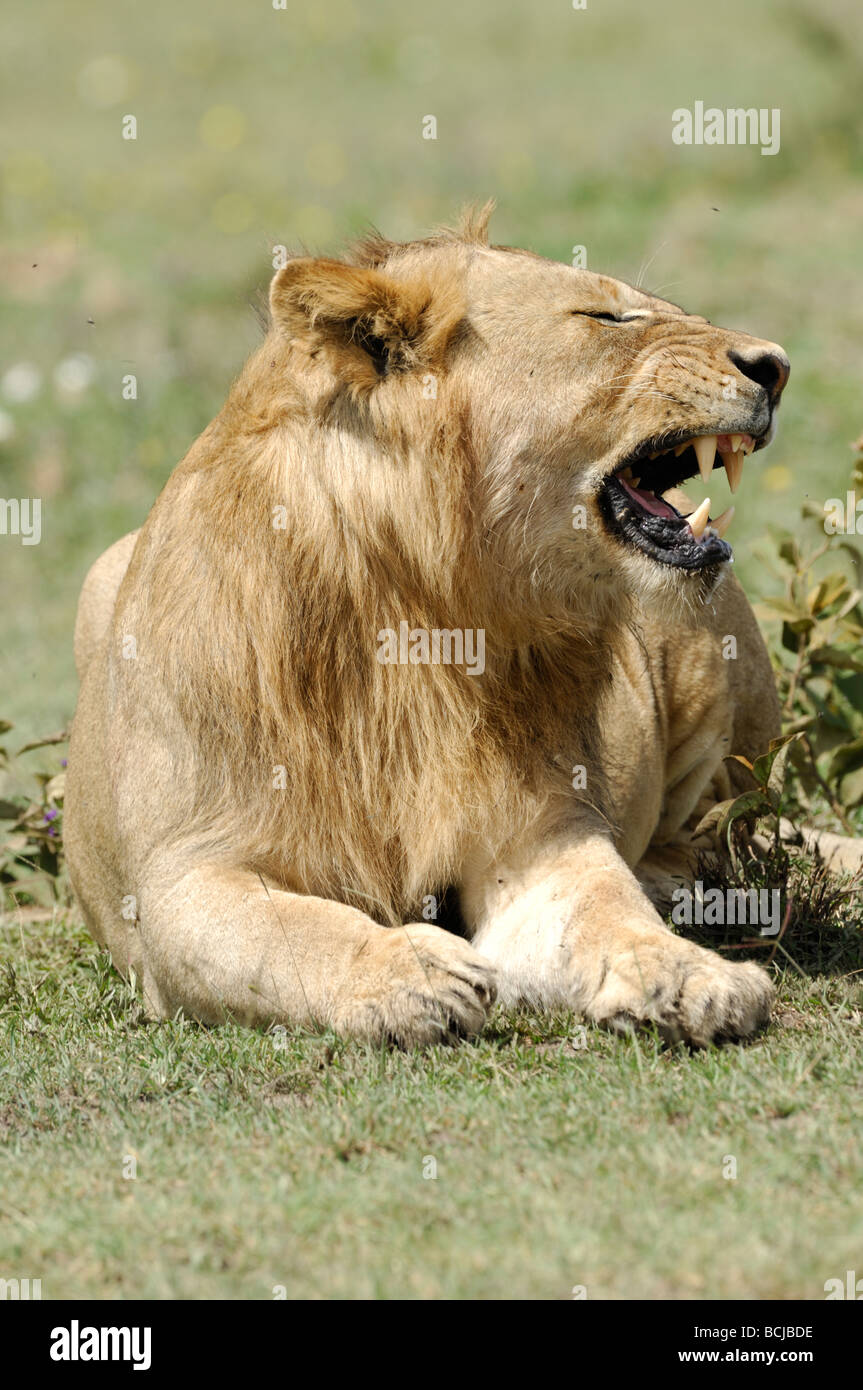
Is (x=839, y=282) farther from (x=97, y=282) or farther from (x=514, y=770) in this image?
(x=514, y=770)

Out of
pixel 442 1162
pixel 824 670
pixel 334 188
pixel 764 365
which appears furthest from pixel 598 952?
pixel 334 188

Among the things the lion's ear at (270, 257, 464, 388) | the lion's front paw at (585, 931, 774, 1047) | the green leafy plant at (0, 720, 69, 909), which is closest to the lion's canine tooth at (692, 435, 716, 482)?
the lion's ear at (270, 257, 464, 388)

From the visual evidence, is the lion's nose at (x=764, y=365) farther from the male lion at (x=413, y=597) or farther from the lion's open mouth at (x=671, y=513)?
the lion's open mouth at (x=671, y=513)

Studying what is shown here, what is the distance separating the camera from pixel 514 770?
401 centimetres

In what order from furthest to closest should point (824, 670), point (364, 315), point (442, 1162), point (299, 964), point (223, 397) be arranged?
point (223, 397) < point (824, 670) < point (364, 315) < point (299, 964) < point (442, 1162)

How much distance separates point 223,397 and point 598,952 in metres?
7.82

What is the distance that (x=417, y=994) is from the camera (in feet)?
11.1

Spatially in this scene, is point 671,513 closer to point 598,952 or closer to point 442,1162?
point 598,952

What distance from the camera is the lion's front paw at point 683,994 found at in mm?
3385

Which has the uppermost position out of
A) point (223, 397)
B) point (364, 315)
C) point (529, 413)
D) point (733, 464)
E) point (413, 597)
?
point (223, 397)

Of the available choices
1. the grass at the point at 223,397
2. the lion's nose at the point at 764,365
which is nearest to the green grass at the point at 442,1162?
the grass at the point at 223,397

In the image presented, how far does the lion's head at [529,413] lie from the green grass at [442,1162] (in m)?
1.00

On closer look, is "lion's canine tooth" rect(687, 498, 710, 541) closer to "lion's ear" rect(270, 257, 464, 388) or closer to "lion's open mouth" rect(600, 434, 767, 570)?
"lion's open mouth" rect(600, 434, 767, 570)

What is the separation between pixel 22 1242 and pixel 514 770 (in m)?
1.64
